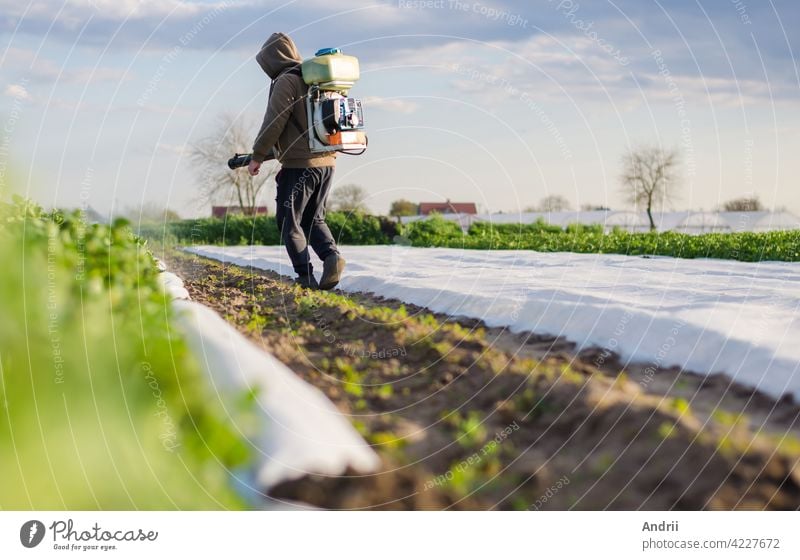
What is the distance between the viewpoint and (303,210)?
7.20 meters

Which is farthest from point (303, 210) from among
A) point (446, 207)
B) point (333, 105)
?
point (446, 207)

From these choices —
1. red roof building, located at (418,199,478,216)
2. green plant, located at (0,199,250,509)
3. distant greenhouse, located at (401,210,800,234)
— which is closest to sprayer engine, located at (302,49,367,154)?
green plant, located at (0,199,250,509)

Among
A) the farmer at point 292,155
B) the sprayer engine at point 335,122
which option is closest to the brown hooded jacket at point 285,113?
the farmer at point 292,155

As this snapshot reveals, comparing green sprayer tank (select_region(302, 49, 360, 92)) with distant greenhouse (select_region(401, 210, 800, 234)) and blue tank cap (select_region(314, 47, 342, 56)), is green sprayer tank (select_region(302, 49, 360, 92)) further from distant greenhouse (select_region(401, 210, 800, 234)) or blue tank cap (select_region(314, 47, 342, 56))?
distant greenhouse (select_region(401, 210, 800, 234))

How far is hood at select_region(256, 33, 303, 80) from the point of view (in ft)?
23.0

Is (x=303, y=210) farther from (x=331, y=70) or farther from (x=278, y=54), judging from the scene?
(x=278, y=54)

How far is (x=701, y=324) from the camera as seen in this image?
16.4 feet

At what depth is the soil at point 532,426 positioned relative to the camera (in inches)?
116

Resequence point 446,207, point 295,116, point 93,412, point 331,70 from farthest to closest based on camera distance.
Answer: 1. point 446,207
2. point 295,116
3. point 331,70
4. point 93,412

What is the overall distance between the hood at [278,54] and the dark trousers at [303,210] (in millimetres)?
936

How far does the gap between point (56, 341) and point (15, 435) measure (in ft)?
1.02

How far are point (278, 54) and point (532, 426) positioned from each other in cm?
466

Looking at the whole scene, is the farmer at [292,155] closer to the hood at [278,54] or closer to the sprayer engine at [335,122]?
the hood at [278,54]
